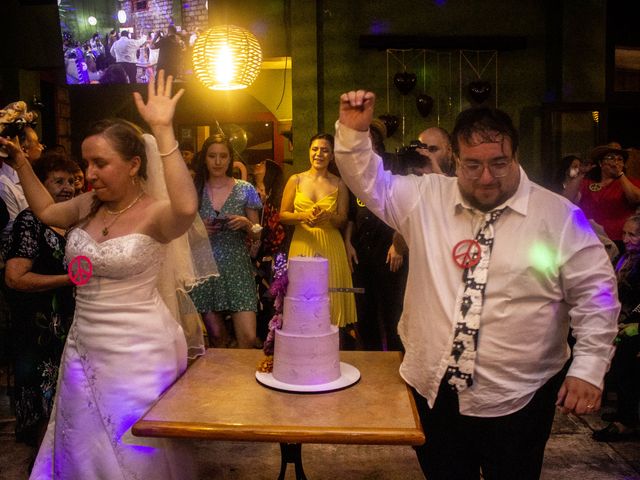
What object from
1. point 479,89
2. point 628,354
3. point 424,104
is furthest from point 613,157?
point 424,104

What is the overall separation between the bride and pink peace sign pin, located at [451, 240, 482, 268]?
1012mm

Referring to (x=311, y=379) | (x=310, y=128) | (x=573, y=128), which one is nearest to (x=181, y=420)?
(x=311, y=379)

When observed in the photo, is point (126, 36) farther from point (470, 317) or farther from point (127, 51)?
point (470, 317)

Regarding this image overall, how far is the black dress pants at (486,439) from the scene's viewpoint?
7.59 ft

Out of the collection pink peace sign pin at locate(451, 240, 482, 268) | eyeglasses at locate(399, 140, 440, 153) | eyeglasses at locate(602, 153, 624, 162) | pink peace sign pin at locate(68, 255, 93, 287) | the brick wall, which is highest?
the brick wall

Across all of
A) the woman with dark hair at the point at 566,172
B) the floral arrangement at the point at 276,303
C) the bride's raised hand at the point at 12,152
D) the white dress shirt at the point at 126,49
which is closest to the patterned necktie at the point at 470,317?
the floral arrangement at the point at 276,303

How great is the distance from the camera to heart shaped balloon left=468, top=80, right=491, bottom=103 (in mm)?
7227

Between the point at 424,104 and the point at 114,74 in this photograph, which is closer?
the point at 424,104

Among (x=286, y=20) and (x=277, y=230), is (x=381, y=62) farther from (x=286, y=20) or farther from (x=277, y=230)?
(x=277, y=230)

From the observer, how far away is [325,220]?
5.03m

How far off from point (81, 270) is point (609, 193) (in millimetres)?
4863

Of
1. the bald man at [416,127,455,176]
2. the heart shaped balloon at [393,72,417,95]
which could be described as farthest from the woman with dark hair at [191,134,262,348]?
the heart shaped balloon at [393,72,417,95]

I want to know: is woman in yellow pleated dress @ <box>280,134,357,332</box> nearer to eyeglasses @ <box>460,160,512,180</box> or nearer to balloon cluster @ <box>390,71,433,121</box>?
balloon cluster @ <box>390,71,433,121</box>

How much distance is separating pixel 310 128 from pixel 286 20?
1398mm
